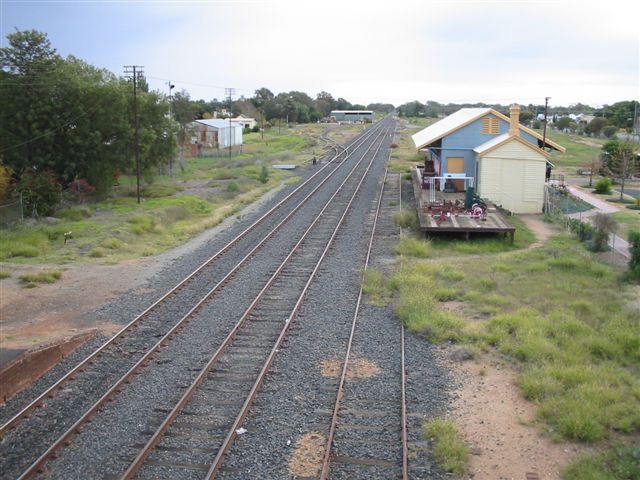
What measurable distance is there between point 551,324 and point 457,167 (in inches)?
726

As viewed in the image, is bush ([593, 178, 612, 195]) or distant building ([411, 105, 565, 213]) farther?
bush ([593, 178, 612, 195])

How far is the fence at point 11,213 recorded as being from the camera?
26.0 meters

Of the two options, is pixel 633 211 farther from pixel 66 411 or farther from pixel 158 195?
pixel 66 411

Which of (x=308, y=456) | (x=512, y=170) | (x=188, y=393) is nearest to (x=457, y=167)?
(x=512, y=170)

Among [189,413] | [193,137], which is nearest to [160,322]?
[189,413]

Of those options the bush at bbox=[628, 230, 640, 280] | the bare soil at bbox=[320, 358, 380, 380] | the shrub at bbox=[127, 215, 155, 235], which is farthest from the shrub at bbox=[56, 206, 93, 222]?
the bush at bbox=[628, 230, 640, 280]

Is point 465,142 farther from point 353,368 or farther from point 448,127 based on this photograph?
point 353,368

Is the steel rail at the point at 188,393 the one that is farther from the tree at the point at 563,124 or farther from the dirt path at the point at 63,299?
the tree at the point at 563,124

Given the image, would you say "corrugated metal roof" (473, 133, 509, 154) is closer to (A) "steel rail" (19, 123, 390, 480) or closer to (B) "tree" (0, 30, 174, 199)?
(A) "steel rail" (19, 123, 390, 480)

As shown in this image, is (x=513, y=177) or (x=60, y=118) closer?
(x=513, y=177)

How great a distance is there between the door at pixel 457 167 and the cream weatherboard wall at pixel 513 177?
2.91 meters

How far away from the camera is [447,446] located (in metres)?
8.21

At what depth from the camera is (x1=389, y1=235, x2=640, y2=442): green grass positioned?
9398 millimetres

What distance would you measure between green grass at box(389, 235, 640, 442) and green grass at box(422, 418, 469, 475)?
1.44 meters
